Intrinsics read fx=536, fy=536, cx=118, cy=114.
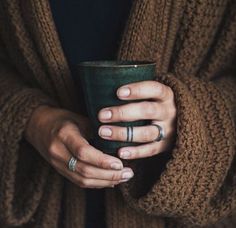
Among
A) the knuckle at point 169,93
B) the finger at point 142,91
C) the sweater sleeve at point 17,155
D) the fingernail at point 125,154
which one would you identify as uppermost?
the finger at point 142,91

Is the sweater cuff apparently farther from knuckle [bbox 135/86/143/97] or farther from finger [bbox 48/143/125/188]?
knuckle [bbox 135/86/143/97]

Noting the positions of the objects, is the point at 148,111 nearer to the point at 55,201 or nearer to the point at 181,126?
the point at 181,126

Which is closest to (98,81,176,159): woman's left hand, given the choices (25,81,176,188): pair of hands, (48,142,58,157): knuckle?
(25,81,176,188): pair of hands

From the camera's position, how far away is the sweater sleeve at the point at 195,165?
2.35ft

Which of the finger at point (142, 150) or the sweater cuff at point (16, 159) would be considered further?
the sweater cuff at point (16, 159)

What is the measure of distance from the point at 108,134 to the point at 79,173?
4.0 inches

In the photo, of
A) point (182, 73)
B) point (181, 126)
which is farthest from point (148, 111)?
point (182, 73)

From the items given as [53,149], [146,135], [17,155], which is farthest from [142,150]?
[17,155]

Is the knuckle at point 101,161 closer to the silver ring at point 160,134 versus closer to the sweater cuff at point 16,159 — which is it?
the silver ring at point 160,134

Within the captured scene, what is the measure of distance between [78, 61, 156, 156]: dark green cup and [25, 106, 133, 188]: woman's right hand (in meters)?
0.02

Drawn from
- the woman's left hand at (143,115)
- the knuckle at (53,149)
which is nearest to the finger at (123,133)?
the woman's left hand at (143,115)

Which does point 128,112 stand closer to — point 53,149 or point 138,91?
point 138,91

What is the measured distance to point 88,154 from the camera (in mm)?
685

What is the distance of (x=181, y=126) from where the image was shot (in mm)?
706
